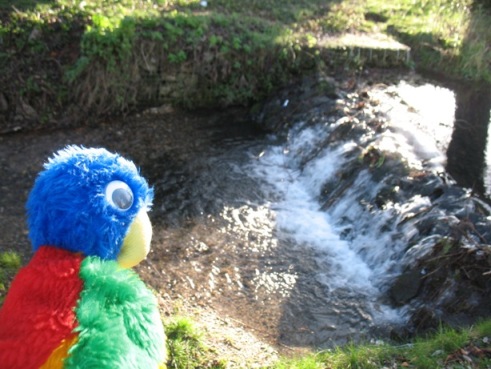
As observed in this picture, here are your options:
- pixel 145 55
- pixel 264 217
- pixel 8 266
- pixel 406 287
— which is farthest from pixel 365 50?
pixel 8 266

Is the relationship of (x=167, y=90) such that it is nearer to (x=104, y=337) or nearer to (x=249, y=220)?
(x=249, y=220)

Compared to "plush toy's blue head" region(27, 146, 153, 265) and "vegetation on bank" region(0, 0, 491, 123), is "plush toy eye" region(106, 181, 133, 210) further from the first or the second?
"vegetation on bank" region(0, 0, 491, 123)

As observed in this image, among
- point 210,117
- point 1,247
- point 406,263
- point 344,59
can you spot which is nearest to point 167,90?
point 210,117

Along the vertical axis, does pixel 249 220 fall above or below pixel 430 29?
below

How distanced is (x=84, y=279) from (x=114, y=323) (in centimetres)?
23

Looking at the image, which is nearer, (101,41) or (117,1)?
(101,41)

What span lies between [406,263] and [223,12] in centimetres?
→ 708

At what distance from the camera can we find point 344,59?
10484 mm

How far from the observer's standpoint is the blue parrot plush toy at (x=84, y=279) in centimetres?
210

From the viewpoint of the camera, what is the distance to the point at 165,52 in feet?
30.6

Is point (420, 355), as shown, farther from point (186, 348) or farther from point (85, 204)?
point (85, 204)

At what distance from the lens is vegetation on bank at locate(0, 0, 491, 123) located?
8656 mm

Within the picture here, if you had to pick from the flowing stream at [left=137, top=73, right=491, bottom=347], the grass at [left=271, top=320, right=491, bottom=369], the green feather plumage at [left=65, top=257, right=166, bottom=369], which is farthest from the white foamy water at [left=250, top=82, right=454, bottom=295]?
the green feather plumage at [left=65, top=257, right=166, bottom=369]

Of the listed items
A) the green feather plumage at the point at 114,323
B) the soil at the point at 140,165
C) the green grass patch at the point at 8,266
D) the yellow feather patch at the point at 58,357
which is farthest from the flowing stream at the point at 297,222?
the yellow feather patch at the point at 58,357
